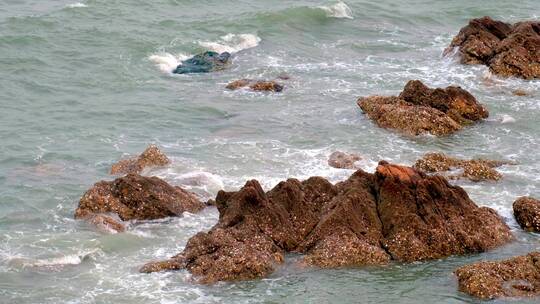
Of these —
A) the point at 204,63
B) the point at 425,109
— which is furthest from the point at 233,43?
the point at 425,109

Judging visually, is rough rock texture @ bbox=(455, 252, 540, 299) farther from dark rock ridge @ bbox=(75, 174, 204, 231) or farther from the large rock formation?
the large rock formation

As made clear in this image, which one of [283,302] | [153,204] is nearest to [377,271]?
[283,302]

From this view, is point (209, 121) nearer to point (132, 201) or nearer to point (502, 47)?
point (132, 201)

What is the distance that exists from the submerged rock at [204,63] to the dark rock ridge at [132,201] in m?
16.9

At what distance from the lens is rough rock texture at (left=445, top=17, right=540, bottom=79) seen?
39.9 m

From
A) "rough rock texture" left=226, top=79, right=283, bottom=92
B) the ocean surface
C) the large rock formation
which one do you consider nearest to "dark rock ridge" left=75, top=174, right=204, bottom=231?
the ocean surface

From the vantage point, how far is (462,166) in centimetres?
2912

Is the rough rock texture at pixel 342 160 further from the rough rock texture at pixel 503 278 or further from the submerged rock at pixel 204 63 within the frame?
the submerged rock at pixel 204 63

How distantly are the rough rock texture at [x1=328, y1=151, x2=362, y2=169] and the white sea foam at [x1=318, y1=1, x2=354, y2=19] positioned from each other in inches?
964

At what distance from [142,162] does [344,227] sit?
30.1 ft

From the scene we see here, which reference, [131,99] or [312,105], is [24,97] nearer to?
[131,99]

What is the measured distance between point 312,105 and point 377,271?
53.4 ft

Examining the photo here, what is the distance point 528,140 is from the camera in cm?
3278

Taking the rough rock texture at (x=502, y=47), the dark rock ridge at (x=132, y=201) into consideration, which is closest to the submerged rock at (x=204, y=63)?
the rough rock texture at (x=502, y=47)
